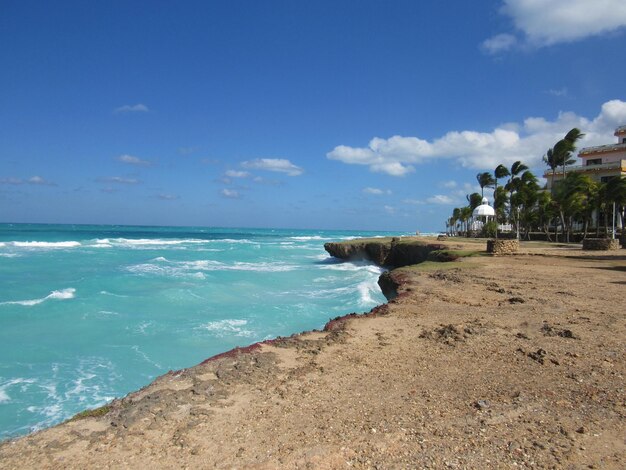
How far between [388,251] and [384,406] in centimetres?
2961

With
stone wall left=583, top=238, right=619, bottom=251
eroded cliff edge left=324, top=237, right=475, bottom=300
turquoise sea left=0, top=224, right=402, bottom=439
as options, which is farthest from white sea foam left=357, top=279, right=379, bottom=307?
stone wall left=583, top=238, right=619, bottom=251

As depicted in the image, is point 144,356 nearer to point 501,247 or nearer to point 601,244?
point 501,247

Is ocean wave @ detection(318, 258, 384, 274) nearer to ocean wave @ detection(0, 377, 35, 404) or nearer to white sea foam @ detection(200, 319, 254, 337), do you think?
white sea foam @ detection(200, 319, 254, 337)

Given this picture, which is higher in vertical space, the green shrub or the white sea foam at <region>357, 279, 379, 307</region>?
the green shrub

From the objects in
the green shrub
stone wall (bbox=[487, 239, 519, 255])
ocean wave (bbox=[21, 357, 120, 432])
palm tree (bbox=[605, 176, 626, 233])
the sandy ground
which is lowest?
ocean wave (bbox=[21, 357, 120, 432])

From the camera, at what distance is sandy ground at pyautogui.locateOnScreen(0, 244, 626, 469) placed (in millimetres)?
3619

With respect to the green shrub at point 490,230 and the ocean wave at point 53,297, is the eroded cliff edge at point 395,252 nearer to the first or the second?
the ocean wave at point 53,297

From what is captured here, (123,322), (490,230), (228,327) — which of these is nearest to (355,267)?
(228,327)

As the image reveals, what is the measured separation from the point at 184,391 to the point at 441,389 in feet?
10.1

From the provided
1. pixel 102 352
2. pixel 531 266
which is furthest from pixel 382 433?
pixel 531 266

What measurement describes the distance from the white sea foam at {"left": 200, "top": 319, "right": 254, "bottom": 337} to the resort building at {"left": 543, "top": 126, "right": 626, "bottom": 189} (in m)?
38.9

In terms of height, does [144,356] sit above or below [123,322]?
below

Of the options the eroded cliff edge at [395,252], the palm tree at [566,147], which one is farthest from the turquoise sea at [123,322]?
the palm tree at [566,147]

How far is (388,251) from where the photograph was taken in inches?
1324
